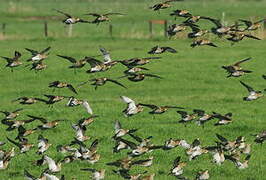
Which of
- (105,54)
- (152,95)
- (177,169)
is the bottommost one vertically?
(152,95)

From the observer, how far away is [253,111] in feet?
92.3

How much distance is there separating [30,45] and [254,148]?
33.7 metres

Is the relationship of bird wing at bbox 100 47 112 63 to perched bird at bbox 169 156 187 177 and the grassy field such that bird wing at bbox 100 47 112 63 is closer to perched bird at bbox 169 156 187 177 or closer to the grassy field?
the grassy field

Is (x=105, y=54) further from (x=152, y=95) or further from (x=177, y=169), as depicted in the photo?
(x=152, y=95)

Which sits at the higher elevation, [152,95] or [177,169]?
[177,169]

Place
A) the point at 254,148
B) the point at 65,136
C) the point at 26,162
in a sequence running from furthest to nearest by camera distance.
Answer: the point at 65,136
the point at 254,148
the point at 26,162

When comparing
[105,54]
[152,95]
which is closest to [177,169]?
[105,54]

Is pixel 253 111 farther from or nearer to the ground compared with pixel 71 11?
farther from the ground

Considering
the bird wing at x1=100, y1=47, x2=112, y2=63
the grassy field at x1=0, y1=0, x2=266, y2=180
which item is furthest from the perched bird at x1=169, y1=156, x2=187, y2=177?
the bird wing at x1=100, y1=47, x2=112, y2=63

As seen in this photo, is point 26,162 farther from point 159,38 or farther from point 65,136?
point 159,38

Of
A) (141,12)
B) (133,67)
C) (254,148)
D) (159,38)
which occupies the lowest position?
(141,12)

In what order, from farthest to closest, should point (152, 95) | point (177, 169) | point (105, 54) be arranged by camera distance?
1. point (152, 95)
2. point (105, 54)
3. point (177, 169)

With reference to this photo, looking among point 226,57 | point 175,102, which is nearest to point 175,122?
point 175,102

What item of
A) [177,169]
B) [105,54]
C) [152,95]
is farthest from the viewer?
[152,95]
